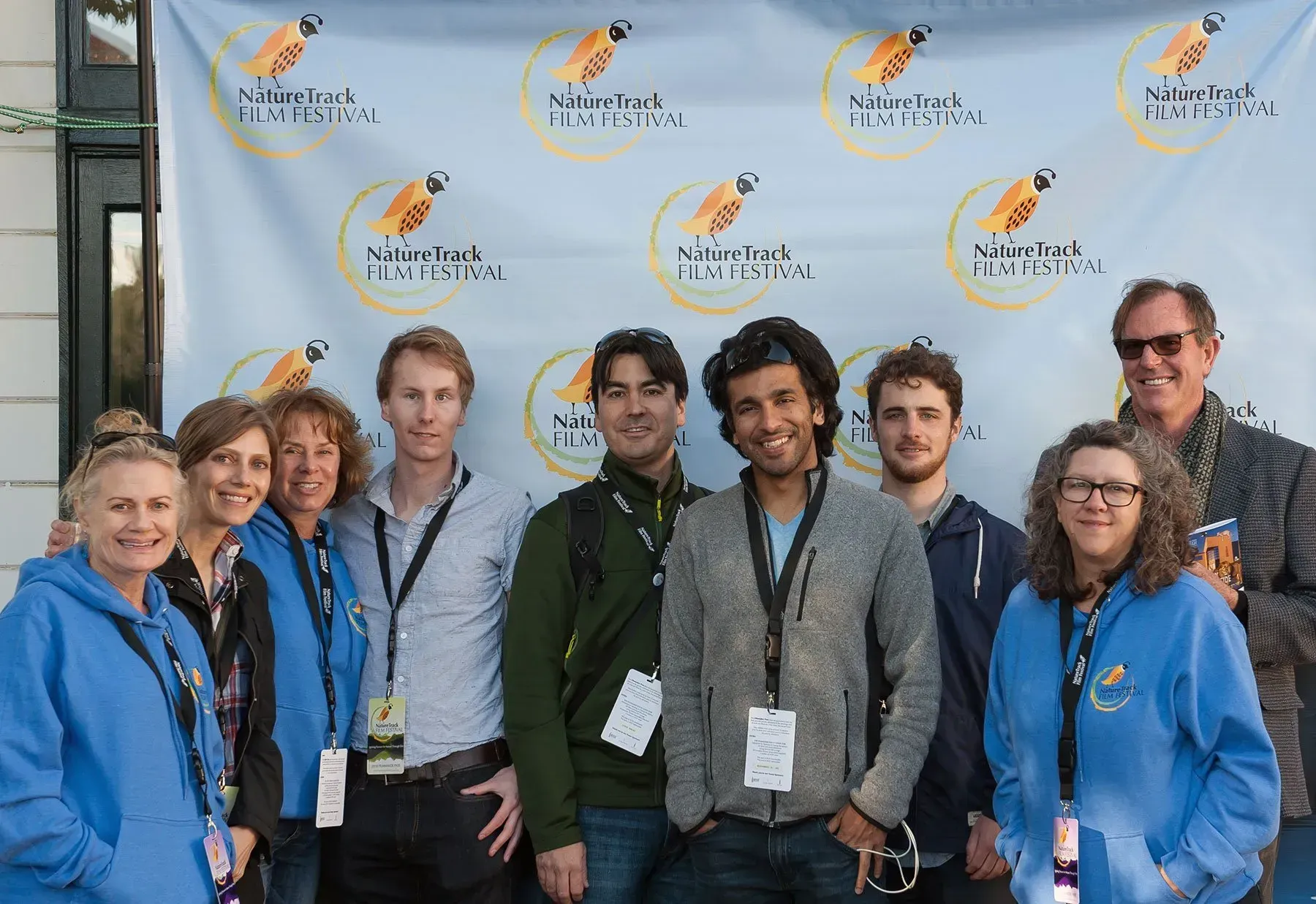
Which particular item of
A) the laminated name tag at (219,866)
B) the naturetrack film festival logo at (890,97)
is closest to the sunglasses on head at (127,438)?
the laminated name tag at (219,866)

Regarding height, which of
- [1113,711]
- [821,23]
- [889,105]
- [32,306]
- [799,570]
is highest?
[821,23]

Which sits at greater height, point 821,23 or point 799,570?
point 821,23

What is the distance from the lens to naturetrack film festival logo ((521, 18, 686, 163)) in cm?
373

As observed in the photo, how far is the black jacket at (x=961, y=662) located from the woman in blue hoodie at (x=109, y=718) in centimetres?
176

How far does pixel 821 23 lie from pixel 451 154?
1.32 m

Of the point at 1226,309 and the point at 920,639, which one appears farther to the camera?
the point at 1226,309

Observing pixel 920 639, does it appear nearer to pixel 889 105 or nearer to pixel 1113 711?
pixel 1113 711

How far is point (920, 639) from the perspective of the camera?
259 cm

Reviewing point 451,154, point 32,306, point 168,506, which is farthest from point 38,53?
point 168,506

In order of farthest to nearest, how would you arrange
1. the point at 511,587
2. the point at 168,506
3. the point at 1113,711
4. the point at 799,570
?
the point at 511,587, the point at 799,570, the point at 168,506, the point at 1113,711

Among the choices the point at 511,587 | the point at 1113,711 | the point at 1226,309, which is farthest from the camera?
the point at 1226,309

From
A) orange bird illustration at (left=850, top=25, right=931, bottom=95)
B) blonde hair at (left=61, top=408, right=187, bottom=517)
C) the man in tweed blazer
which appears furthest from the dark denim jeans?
orange bird illustration at (left=850, top=25, right=931, bottom=95)

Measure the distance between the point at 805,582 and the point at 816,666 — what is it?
0.20 m

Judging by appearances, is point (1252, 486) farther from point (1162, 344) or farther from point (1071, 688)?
point (1071, 688)
